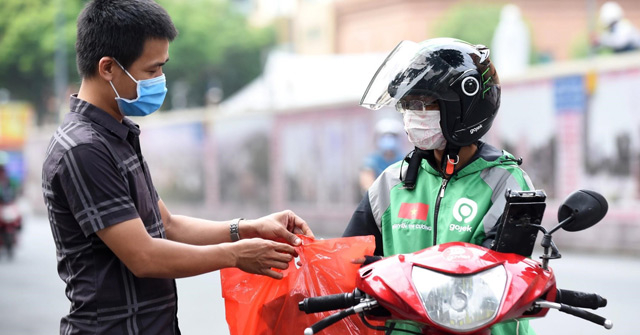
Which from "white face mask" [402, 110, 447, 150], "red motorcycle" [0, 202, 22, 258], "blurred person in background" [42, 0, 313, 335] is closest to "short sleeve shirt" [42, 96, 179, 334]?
"blurred person in background" [42, 0, 313, 335]

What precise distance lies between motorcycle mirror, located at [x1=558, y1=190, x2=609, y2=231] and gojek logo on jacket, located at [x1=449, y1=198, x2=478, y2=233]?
1.34 feet

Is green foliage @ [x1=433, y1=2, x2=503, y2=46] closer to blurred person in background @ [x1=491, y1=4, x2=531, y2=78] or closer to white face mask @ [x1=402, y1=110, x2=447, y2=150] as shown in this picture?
blurred person in background @ [x1=491, y1=4, x2=531, y2=78]

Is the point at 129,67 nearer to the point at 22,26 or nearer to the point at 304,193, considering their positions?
the point at 304,193

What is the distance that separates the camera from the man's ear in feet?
9.06

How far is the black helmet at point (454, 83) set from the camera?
9.37ft

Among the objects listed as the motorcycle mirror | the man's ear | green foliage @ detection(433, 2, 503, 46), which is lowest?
the motorcycle mirror

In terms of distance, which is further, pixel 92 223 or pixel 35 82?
pixel 35 82

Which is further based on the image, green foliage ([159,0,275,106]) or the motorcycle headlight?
green foliage ([159,0,275,106])

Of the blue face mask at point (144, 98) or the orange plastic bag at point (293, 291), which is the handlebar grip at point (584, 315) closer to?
the orange plastic bag at point (293, 291)

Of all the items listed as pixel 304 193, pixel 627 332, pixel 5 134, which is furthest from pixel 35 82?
pixel 627 332

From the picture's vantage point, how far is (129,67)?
9.20ft

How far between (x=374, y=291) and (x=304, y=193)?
65.0 feet

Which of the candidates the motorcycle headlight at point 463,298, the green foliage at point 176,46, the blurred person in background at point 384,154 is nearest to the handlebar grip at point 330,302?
the motorcycle headlight at point 463,298

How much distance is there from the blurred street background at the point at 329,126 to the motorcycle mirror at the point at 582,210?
5386 mm
